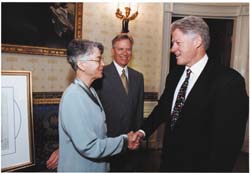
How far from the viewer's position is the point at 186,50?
4.73 ft

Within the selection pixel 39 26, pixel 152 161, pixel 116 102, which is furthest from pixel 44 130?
pixel 152 161

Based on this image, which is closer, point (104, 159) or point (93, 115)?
point (93, 115)

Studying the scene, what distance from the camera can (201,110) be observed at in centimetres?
134

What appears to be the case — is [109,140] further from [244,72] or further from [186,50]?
[244,72]

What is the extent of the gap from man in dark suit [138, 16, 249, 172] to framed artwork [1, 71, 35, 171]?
0.86 m

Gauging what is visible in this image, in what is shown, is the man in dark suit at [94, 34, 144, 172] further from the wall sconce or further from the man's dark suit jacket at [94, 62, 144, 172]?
the wall sconce

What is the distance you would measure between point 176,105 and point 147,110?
2.02 metres

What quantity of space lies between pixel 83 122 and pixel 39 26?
1.84 meters

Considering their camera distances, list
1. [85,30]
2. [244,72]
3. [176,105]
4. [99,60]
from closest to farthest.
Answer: [99,60]
[176,105]
[85,30]
[244,72]

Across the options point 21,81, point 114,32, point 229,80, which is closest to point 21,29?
point 114,32

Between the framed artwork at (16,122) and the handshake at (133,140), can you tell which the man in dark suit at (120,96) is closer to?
the handshake at (133,140)

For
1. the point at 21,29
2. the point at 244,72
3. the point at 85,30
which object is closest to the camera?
the point at 21,29

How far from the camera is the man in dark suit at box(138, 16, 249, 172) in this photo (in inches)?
48.1

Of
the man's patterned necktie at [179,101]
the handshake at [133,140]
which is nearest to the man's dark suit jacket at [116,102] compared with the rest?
the handshake at [133,140]
